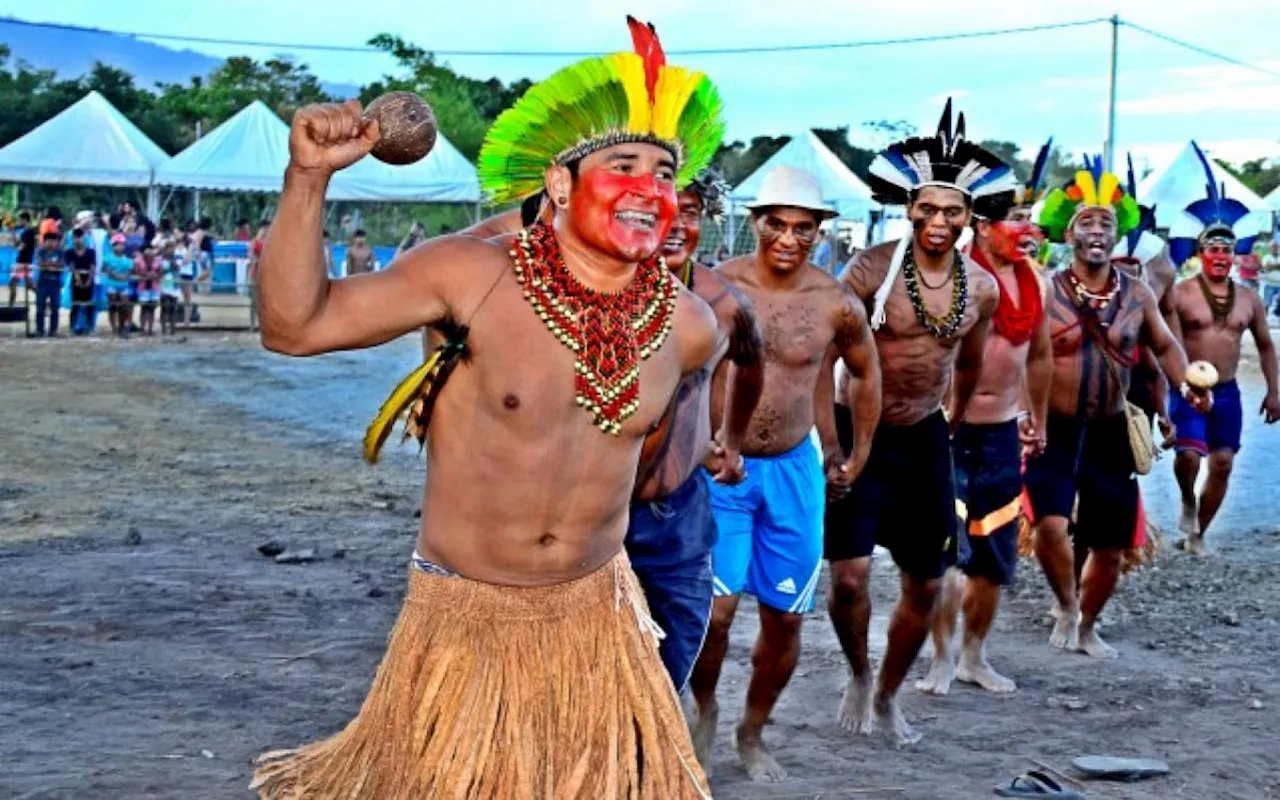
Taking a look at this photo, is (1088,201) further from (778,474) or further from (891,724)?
(778,474)

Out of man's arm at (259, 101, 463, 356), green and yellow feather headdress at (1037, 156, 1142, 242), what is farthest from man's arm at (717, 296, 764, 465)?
green and yellow feather headdress at (1037, 156, 1142, 242)

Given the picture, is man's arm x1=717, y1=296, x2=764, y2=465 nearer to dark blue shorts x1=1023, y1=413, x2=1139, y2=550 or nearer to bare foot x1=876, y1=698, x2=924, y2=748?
bare foot x1=876, y1=698, x2=924, y2=748

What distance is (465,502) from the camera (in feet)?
12.7

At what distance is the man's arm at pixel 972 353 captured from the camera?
22.9 feet

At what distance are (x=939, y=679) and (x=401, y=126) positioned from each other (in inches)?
187

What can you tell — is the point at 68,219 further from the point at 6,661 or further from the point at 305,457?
the point at 6,661

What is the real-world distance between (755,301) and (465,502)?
2.54 m

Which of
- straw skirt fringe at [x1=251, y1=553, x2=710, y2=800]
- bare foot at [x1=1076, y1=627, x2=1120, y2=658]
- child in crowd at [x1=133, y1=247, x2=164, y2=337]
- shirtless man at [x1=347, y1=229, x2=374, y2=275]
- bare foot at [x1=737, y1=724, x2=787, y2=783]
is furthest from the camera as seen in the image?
shirtless man at [x1=347, y1=229, x2=374, y2=275]

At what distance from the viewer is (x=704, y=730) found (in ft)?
19.5

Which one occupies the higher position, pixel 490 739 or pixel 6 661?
pixel 490 739

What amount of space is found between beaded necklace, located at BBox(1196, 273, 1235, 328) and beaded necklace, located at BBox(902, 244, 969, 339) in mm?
5067

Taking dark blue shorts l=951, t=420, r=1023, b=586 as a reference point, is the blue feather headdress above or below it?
above

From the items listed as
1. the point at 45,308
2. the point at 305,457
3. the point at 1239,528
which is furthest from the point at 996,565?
the point at 45,308

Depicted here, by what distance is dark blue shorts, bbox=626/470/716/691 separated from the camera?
16.2 feet
